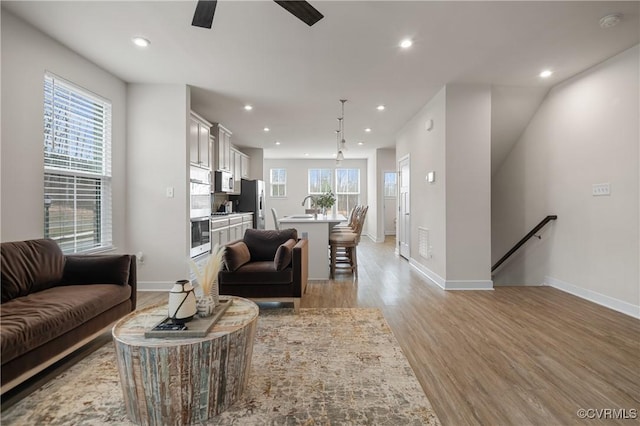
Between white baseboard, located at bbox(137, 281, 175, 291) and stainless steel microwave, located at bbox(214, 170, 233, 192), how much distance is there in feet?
7.87

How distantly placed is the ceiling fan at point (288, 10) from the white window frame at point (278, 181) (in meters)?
8.47

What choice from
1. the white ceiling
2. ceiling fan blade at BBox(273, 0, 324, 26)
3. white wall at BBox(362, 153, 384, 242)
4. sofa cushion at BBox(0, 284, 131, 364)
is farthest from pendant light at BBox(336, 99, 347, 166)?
sofa cushion at BBox(0, 284, 131, 364)

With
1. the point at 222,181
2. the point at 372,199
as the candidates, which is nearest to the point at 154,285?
the point at 222,181

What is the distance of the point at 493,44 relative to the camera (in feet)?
9.61

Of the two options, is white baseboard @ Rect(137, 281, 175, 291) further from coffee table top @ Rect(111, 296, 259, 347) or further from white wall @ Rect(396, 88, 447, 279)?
white wall @ Rect(396, 88, 447, 279)

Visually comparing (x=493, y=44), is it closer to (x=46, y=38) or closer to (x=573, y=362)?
(x=573, y=362)

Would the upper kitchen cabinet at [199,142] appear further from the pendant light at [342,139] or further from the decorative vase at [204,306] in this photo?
the decorative vase at [204,306]

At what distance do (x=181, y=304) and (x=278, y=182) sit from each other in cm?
893

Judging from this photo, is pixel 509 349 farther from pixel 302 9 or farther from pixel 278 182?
pixel 278 182

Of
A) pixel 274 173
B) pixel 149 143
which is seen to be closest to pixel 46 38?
pixel 149 143

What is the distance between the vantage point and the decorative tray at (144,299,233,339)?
152 cm

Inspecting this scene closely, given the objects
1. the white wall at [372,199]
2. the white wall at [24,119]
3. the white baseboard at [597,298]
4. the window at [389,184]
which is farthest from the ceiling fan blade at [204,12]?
the window at [389,184]

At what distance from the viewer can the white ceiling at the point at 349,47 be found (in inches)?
94.8

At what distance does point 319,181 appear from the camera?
34.3 feet
